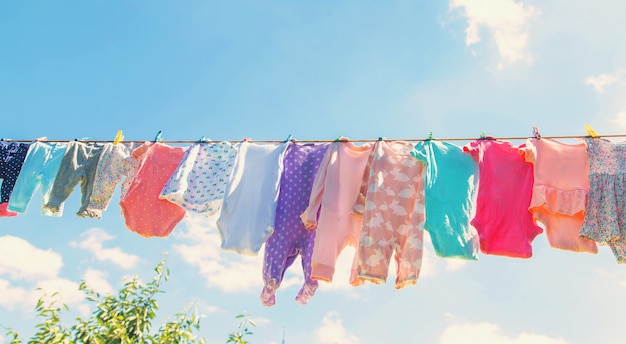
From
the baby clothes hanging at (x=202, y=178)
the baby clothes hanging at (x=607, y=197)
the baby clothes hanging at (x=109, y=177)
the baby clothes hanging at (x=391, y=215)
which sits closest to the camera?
the baby clothes hanging at (x=607, y=197)

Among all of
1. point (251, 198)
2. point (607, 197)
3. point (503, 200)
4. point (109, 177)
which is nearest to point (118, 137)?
point (109, 177)

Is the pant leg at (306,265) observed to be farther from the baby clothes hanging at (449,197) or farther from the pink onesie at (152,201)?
the pink onesie at (152,201)

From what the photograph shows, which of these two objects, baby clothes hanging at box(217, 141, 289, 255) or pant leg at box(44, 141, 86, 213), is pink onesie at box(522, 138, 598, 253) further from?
pant leg at box(44, 141, 86, 213)

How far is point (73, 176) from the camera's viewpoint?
5.70 metres

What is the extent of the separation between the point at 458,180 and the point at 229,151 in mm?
2298

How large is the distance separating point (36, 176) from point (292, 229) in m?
3.10

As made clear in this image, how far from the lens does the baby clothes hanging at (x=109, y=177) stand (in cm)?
551

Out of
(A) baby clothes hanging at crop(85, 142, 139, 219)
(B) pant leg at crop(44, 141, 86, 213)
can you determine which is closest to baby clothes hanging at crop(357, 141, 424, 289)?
(A) baby clothes hanging at crop(85, 142, 139, 219)

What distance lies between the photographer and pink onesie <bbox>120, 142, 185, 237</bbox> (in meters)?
5.32

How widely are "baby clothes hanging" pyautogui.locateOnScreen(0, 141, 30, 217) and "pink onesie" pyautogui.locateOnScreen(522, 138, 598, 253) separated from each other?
542 cm

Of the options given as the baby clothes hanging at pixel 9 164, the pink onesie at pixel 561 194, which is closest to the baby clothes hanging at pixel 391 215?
the pink onesie at pixel 561 194

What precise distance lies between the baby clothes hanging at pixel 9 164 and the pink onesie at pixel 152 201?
4.98ft

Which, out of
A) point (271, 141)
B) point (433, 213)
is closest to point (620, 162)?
point (433, 213)

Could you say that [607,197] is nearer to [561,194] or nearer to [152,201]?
[561,194]
